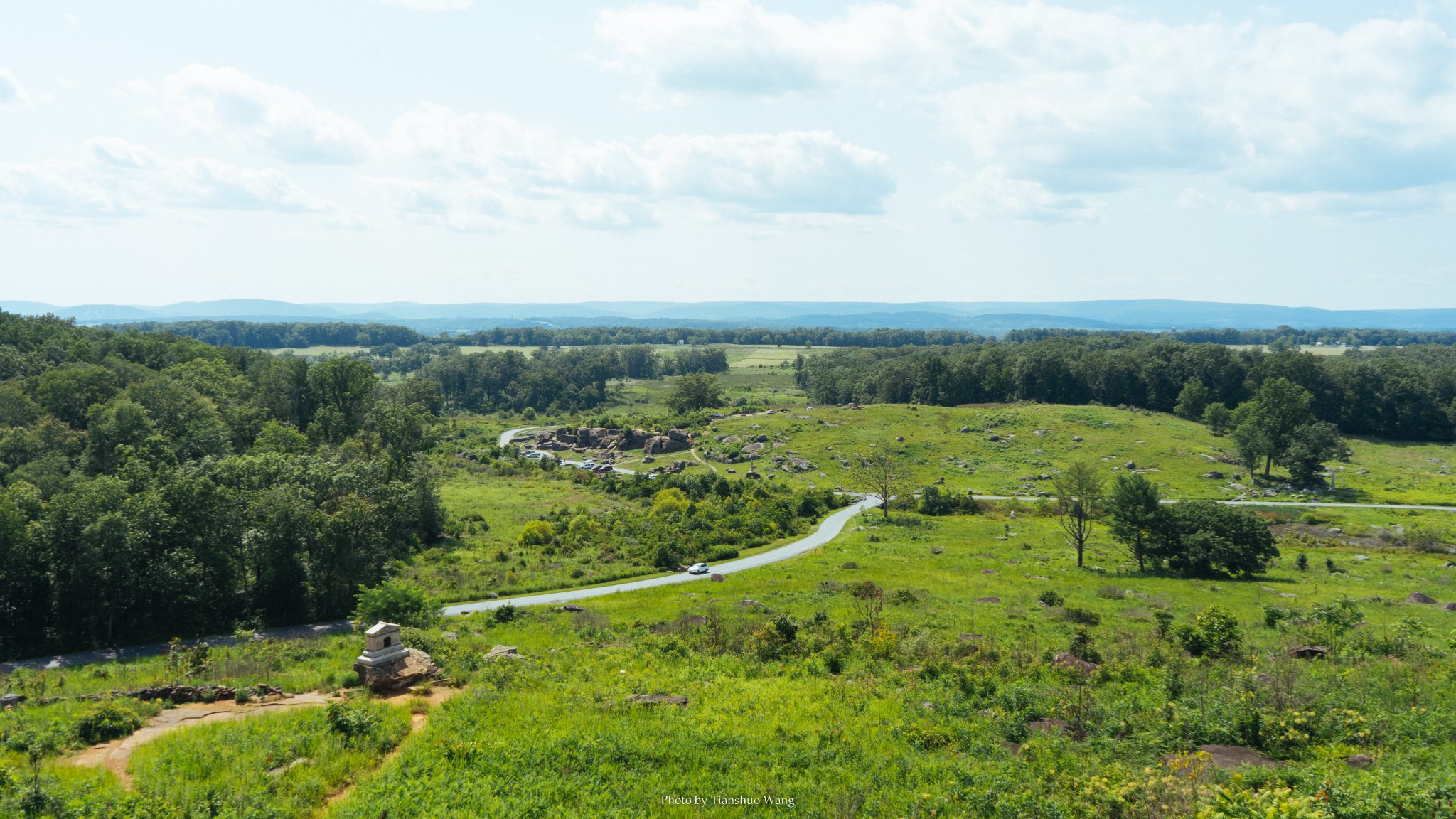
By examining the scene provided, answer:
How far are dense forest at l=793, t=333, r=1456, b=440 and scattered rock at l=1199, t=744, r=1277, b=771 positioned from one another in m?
125

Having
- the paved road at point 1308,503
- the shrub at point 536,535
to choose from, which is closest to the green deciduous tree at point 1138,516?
the paved road at point 1308,503

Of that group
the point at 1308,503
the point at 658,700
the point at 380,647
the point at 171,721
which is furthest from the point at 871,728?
the point at 1308,503

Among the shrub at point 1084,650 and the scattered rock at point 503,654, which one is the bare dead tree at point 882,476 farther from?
the scattered rock at point 503,654

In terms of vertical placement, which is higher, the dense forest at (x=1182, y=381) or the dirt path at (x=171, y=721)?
the dense forest at (x=1182, y=381)

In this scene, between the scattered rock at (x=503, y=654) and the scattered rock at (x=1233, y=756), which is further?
the scattered rock at (x=503, y=654)

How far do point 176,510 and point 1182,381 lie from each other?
150 metres

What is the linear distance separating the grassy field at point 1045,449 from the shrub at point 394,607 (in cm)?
6300

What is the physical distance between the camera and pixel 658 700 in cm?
1984

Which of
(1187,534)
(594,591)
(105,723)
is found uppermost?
(105,723)

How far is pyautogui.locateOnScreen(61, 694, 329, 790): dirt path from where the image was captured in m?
15.1

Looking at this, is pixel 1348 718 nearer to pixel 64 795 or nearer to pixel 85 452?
pixel 64 795

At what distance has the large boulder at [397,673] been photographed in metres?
20.7

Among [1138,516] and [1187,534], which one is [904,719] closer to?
[1138,516]

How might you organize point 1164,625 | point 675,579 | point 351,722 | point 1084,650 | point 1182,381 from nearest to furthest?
point 351,722 < point 1084,650 < point 1164,625 < point 675,579 < point 1182,381
